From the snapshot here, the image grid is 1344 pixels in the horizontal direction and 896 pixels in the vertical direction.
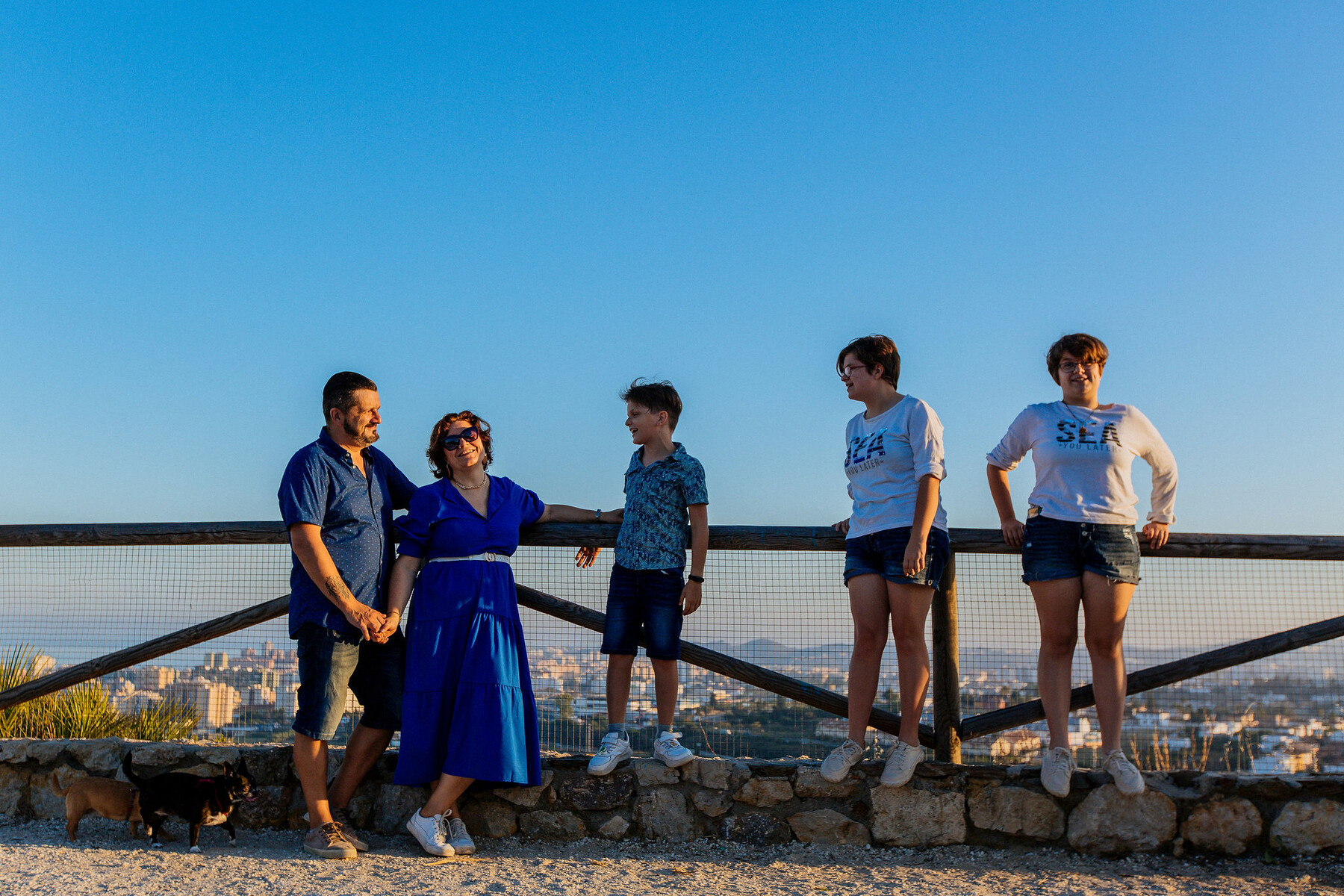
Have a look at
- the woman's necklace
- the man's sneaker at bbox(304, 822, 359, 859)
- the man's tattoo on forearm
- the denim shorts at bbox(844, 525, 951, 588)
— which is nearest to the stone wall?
the man's sneaker at bbox(304, 822, 359, 859)

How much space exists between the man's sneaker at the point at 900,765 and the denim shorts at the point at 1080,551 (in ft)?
2.54

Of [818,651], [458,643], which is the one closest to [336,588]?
[458,643]

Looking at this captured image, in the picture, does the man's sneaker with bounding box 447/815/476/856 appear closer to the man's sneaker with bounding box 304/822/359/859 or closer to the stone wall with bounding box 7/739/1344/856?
the stone wall with bounding box 7/739/1344/856

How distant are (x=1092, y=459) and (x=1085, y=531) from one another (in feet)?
0.84

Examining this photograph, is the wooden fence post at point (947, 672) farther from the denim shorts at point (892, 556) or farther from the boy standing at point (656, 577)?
the boy standing at point (656, 577)

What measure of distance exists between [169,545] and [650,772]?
251 centimetres

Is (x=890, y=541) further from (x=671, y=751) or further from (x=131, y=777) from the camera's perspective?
(x=131, y=777)

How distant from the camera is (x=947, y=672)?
151 inches

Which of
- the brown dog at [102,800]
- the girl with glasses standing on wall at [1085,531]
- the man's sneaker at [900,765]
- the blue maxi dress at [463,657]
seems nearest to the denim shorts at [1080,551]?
the girl with glasses standing on wall at [1085,531]

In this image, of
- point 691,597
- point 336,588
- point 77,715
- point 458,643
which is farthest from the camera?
point 77,715

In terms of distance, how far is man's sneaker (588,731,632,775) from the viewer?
3.65 meters

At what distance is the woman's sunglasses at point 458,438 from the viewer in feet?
11.8

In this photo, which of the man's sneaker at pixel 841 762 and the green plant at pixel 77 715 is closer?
the man's sneaker at pixel 841 762

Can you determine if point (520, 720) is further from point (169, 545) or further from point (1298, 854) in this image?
point (1298, 854)
